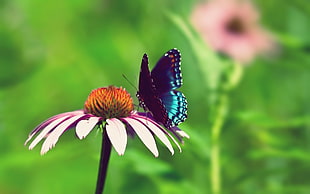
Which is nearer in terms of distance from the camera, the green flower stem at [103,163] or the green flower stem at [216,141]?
the green flower stem at [103,163]

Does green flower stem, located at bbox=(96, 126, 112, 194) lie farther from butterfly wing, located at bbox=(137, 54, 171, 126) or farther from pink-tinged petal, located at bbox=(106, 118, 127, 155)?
butterfly wing, located at bbox=(137, 54, 171, 126)

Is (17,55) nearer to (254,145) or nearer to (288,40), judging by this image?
(254,145)

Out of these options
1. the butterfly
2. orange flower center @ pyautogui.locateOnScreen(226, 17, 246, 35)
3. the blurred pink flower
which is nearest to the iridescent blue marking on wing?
the butterfly

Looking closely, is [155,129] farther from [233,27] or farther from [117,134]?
[233,27]

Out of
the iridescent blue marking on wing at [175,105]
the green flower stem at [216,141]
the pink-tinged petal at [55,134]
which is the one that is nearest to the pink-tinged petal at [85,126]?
the pink-tinged petal at [55,134]

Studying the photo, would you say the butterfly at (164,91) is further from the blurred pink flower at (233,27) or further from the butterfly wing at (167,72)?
the blurred pink flower at (233,27)

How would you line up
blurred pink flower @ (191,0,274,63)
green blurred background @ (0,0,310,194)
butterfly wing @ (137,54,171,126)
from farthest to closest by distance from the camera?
blurred pink flower @ (191,0,274,63) → green blurred background @ (0,0,310,194) → butterfly wing @ (137,54,171,126)
